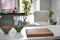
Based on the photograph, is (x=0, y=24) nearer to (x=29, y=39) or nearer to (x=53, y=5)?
(x=29, y=39)

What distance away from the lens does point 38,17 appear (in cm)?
200

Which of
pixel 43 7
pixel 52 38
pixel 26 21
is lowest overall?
pixel 52 38

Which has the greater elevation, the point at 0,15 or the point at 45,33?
the point at 0,15

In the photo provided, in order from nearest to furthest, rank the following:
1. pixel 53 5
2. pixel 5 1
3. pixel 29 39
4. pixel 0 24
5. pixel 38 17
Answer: pixel 29 39 → pixel 0 24 → pixel 38 17 → pixel 53 5 → pixel 5 1

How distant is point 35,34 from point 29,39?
0.33 ft

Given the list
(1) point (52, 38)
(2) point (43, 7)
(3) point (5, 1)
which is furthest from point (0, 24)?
(3) point (5, 1)

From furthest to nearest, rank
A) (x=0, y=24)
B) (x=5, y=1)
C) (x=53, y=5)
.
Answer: (x=5, y=1) → (x=53, y=5) → (x=0, y=24)

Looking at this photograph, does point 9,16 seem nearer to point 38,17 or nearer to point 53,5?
point 38,17

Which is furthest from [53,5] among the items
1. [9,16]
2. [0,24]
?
[0,24]

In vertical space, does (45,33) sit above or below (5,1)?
below

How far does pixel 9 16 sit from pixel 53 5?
1.12 metres

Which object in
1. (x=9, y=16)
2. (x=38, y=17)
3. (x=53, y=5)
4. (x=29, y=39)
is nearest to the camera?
(x=29, y=39)

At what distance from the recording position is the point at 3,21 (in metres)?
1.62

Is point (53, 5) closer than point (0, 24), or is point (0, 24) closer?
point (0, 24)
